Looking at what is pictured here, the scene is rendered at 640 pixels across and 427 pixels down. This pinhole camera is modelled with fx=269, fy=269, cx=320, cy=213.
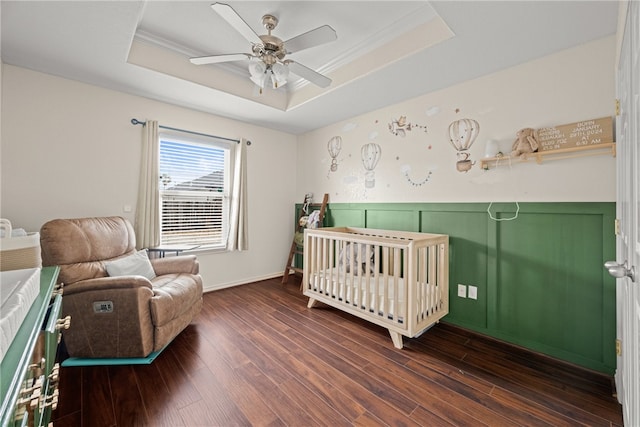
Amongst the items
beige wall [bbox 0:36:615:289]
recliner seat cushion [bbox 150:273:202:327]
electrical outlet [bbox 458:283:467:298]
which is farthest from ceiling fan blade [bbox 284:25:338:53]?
electrical outlet [bbox 458:283:467:298]

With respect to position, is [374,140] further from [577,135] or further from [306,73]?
[577,135]

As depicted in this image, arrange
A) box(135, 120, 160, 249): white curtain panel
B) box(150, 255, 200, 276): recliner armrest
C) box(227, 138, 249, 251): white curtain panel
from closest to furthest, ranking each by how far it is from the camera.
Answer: box(150, 255, 200, 276): recliner armrest < box(135, 120, 160, 249): white curtain panel < box(227, 138, 249, 251): white curtain panel

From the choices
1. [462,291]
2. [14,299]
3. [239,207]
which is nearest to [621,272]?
[462,291]

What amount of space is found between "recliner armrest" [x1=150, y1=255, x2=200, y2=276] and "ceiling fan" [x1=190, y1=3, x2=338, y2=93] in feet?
→ 5.69

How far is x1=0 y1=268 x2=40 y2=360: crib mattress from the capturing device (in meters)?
0.68

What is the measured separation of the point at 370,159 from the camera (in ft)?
10.6

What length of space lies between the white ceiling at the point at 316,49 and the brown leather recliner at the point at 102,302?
1.35 m

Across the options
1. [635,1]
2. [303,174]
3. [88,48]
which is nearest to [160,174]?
[88,48]

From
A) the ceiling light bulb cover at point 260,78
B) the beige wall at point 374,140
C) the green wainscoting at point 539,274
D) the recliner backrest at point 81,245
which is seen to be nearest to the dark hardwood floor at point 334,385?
the green wainscoting at point 539,274

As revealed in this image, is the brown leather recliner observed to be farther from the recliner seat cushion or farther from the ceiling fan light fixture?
the ceiling fan light fixture

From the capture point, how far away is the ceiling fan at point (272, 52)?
5.47 feet

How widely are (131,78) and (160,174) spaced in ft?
3.29

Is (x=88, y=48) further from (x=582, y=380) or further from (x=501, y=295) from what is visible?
(x=582, y=380)

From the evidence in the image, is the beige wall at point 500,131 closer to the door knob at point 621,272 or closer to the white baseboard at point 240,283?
the door knob at point 621,272
